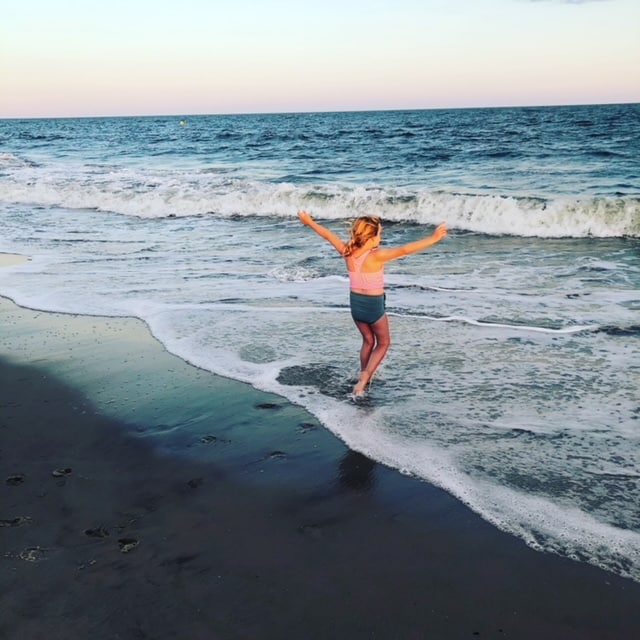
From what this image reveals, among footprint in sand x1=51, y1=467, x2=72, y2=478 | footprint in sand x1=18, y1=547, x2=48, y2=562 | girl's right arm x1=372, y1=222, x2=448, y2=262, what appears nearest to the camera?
footprint in sand x1=18, y1=547, x2=48, y2=562

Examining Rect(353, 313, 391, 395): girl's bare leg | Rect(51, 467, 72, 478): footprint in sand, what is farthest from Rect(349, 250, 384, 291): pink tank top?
Rect(51, 467, 72, 478): footprint in sand

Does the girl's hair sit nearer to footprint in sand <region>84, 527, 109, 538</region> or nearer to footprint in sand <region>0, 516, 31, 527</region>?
footprint in sand <region>84, 527, 109, 538</region>

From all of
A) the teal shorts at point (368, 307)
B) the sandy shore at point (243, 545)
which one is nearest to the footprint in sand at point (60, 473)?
the sandy shore at point (243, 545)

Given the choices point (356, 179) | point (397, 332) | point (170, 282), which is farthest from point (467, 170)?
point (397, 332)

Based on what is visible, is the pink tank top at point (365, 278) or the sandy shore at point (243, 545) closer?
the sandy shore at point (243, 545)

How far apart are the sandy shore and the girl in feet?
2.93

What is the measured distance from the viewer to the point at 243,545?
3.33 m

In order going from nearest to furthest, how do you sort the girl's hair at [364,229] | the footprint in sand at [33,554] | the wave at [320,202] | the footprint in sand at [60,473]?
the footprint in sand at [33,554], the footprint in sand at [60,473], the girl's hair at [364,229], the wave at [320,202]

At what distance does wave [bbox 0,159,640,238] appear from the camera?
15133 millimetres

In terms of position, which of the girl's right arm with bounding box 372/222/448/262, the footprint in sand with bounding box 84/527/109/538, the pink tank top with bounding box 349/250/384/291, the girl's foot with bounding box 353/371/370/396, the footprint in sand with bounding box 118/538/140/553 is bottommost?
the footprint in sand with bounding box 84/527/109/538

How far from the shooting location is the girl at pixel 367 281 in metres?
5.26

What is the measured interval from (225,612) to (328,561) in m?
0.58

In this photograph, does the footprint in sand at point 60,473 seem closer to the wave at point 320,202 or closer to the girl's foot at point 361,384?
the girl's foot at point 361,384

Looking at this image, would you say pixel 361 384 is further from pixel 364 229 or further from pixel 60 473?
pixel 60 473
